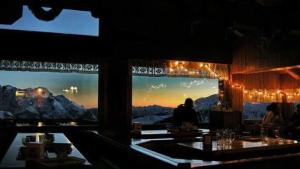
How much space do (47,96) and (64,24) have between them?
3419 mm

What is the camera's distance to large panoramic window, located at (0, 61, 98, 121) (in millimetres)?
10453

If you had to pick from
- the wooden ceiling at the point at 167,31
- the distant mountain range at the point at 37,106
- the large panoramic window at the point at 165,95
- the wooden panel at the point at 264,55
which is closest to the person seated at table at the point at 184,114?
the wooden ceiling at the point at 167,31

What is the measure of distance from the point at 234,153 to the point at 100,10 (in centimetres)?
221

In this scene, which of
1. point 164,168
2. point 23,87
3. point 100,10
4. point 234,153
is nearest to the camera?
point 164,168

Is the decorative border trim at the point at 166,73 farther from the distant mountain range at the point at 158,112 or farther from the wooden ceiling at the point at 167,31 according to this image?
the distant mountain range at the point at 158,112

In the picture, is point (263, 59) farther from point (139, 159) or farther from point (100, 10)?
point (139, 159)

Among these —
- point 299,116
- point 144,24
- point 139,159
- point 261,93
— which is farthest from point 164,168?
point 261,93

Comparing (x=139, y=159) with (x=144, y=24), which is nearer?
(x=139, y=159)

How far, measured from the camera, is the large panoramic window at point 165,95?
35.2 ft

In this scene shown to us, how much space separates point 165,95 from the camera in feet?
37.0

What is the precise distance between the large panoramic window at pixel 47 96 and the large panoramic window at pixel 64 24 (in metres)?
2.52

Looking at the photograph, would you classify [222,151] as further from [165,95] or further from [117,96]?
[165,95]

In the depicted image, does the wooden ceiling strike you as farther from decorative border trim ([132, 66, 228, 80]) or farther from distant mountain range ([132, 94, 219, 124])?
distant mountain range ([132, 94, 219, 124])

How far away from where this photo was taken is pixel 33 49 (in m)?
7.42
